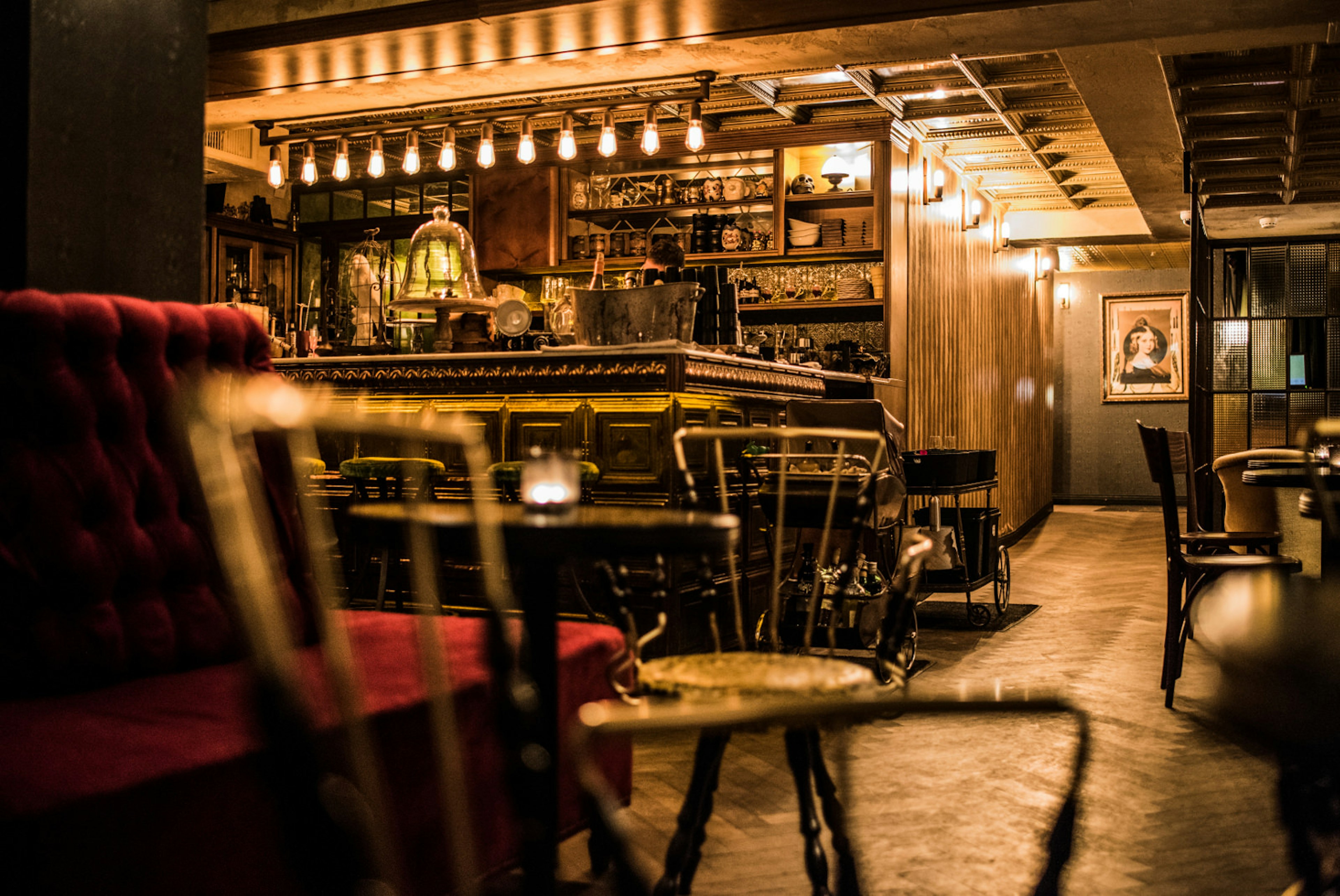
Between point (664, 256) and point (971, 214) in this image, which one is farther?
point (971, 214)

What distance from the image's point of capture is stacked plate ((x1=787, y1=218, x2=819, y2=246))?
26.4 feet

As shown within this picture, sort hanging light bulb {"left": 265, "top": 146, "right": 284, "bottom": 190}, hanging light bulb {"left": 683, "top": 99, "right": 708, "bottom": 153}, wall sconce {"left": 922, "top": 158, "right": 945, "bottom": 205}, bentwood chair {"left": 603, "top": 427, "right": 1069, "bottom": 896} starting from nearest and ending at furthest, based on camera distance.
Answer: bentwood chair {"left": 603, "top": 427, "right": 1069, "bottom": 896}, hanging light bulb {"left": 683, "top": 99, "right": 708, "bottom": 153}, hanging light bulb {"left": 265, "top": 146, "right": 284, "bottom": 190}, wall sconce {"left": 922, "top": 158, "right": 945, "bottom": 205}

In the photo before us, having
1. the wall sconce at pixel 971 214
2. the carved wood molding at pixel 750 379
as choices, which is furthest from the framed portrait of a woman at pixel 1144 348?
the carved wood molding at pixel 750 379

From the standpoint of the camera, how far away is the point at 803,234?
807cm

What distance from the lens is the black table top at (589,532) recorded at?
68.1 inches

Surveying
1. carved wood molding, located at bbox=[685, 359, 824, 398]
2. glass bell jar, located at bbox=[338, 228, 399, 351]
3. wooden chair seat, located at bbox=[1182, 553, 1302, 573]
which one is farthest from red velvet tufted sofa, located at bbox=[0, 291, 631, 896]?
glass bell jar, located at bbox=[338, 228, 399, 351]

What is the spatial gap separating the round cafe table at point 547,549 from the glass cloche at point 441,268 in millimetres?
3713

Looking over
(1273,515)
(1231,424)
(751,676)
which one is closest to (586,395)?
(751,676)

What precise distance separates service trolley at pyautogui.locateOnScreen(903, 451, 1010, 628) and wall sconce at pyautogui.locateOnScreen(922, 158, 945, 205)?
2654 millimetres

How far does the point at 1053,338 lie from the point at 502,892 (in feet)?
47.2

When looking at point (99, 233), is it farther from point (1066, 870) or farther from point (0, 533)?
point (1066, 870)

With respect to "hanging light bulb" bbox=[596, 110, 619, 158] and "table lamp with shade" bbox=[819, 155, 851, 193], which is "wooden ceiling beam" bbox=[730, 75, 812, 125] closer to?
"table lamp with shade" bbox=[819, 155, 851, 193]

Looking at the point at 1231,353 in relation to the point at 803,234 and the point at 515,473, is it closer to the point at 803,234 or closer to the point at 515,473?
the point at 803,234

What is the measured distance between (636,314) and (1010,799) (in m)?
2.69
